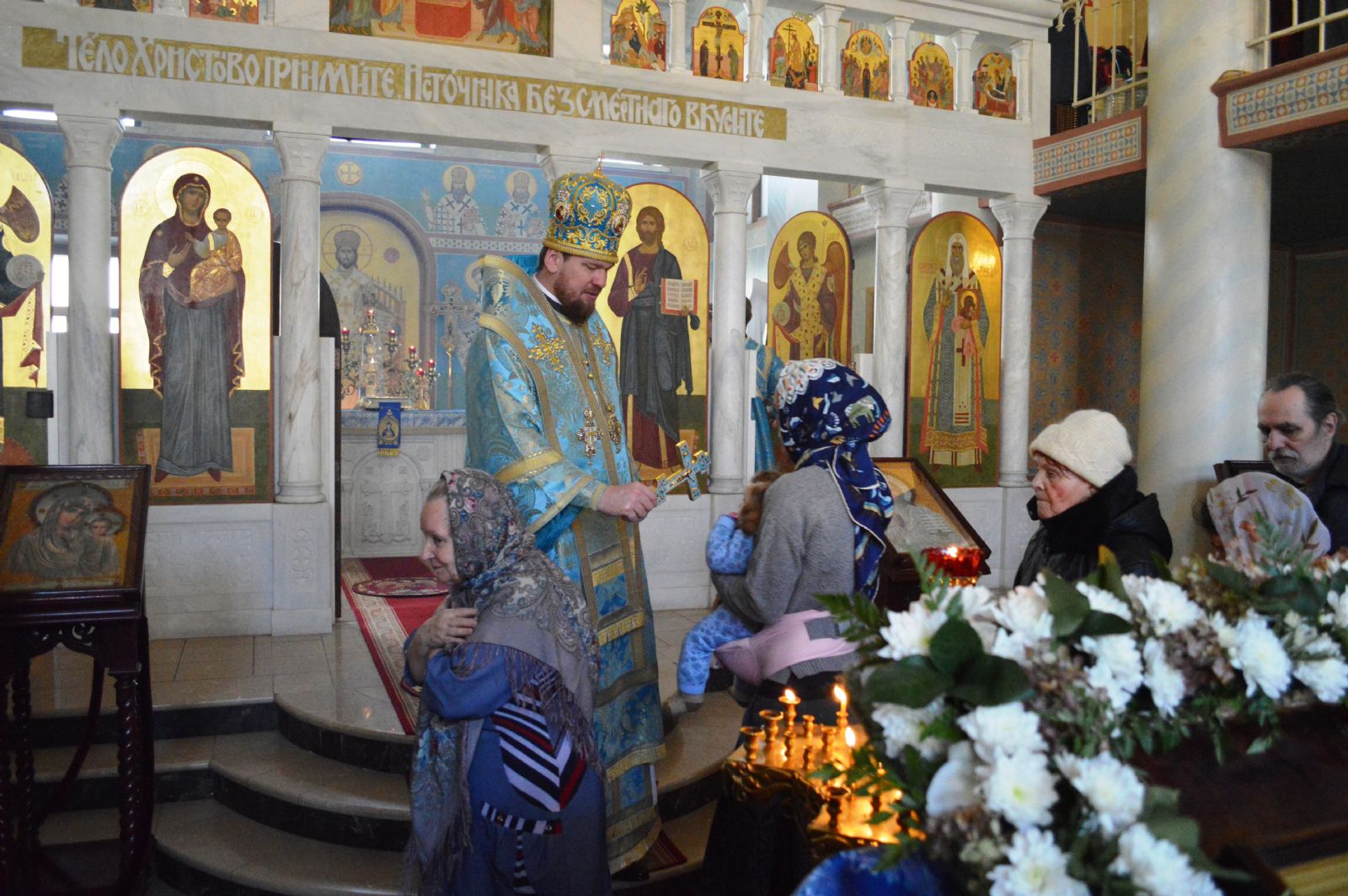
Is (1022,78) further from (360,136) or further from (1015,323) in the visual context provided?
(360,136)

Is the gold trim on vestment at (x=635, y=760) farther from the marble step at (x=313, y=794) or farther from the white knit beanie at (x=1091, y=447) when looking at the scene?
the white knit beanie at (x=1091, y=447)

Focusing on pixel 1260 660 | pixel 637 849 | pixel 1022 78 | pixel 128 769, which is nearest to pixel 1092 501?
pixel 1260 660

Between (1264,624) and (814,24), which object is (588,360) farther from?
(814,24)

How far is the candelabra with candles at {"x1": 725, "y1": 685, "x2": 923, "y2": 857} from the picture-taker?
1.75m

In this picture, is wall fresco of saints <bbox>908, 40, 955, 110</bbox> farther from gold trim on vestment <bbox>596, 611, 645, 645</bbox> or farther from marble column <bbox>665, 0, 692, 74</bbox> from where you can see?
gold trim on vestment <bbox>596, 611, 645, 645</bbox>

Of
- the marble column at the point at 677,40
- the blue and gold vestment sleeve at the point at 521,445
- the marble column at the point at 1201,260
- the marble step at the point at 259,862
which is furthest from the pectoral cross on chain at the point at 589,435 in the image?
the marble column at the point at 1201,260

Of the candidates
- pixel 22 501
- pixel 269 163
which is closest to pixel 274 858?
pixel 22 501

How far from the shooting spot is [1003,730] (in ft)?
4.11

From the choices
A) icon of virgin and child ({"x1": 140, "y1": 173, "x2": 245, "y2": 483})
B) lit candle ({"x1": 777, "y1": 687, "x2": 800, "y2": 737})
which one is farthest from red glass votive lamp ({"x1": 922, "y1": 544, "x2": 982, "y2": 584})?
icon of virgin and child ({"x1": 140, "y1": 173, "x2": 245, "y2": 483})

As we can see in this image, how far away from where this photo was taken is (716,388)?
7.53 metres

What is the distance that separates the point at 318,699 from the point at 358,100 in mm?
3526

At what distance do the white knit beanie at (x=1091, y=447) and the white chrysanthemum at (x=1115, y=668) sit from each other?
1.14 metres

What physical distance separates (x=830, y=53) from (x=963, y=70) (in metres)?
1.12

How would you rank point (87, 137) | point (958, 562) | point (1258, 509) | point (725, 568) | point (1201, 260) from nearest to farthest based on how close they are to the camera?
point (725, 568)
point (1258, 509)
point (958, 562)
point (87, 137)
point (1201, 260)
